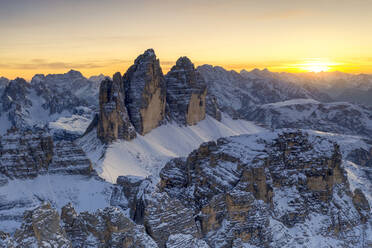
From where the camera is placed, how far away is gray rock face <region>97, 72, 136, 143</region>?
13125 cm

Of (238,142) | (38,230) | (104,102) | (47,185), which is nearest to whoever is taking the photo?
(38,230)

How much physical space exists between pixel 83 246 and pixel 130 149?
10316 centimetres

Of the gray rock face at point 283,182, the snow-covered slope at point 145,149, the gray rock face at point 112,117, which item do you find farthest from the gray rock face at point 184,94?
the gray rock face at point 283,182

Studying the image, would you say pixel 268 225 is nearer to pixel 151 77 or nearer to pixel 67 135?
pixel 151 77

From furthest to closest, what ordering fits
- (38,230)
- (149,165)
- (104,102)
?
(104,102) → (149,165) → (38,230)

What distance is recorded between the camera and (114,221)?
28516 millimetres

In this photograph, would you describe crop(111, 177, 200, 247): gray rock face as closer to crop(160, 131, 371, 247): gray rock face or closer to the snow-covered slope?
crop(160, 131, 371, 247): gray rock face

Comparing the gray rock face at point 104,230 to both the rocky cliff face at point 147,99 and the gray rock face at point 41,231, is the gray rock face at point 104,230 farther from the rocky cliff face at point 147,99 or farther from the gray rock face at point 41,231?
the rocky cliff face at point 147,99

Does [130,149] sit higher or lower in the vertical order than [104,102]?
lower

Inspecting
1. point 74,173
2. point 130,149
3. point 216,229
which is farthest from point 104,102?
point 216,229

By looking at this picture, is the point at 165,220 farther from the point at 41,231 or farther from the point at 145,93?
the point at 145,93

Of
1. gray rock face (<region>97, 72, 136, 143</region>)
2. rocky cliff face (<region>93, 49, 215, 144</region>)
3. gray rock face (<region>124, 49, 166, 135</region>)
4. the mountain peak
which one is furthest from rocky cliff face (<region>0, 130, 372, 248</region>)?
the mountain peak

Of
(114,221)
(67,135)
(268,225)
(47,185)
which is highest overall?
(114,221)

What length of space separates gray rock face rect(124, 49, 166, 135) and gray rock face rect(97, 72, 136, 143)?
26.8 ft
